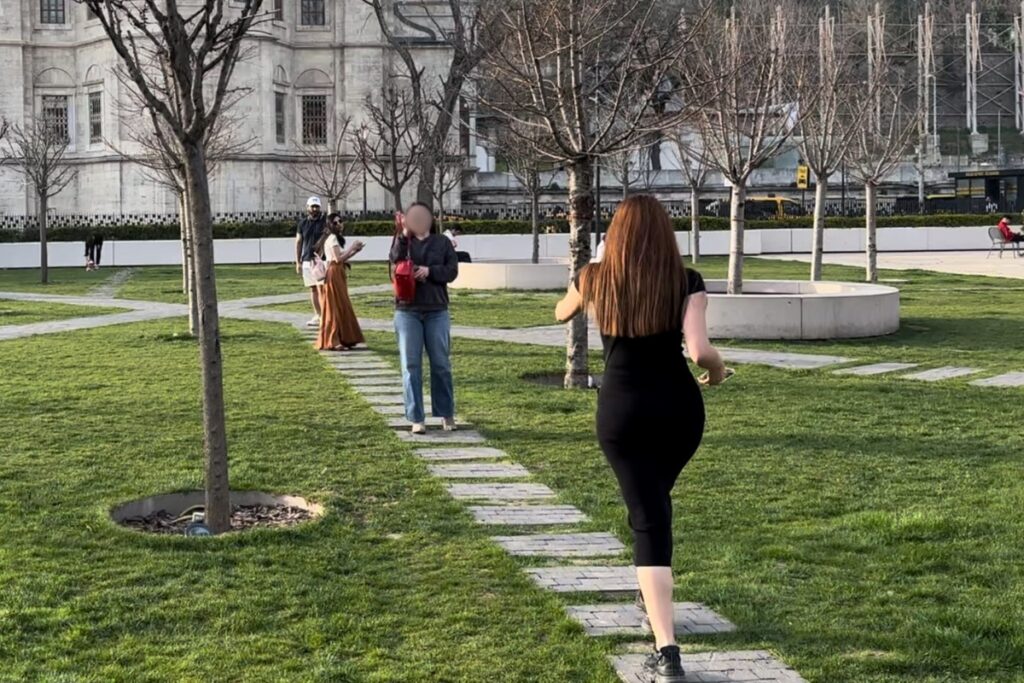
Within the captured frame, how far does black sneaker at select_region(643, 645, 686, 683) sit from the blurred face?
583 cm

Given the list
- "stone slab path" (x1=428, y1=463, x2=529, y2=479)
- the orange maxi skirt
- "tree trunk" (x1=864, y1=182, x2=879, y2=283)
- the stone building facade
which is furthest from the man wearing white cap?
the stone building facade

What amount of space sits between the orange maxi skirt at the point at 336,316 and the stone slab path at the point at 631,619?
1087cm

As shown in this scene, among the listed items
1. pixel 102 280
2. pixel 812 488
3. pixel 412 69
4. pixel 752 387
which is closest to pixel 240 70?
pixel 102 280

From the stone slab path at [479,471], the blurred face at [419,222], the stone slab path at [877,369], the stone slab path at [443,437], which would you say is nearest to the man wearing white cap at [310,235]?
the stone slab path at [877,369]

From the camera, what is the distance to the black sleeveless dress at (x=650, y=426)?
518cm

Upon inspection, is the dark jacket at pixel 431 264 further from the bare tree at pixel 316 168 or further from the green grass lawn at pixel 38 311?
A: the bare tree at pixel 316 168

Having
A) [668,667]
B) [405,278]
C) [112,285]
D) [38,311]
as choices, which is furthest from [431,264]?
[112,285]

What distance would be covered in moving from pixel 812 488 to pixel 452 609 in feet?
10.7

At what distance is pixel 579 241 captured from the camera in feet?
42.5

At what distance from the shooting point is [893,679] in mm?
5082

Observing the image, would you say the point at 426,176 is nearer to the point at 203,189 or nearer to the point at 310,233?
the point at 310,233

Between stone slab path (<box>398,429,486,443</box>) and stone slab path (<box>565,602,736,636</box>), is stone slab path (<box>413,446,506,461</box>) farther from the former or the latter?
stone slab path (<box>565,602,736,636</box>)

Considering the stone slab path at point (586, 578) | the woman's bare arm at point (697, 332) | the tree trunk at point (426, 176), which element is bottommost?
the stone slab path at point (586, 578)

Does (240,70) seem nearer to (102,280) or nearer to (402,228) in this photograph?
(102,280)
